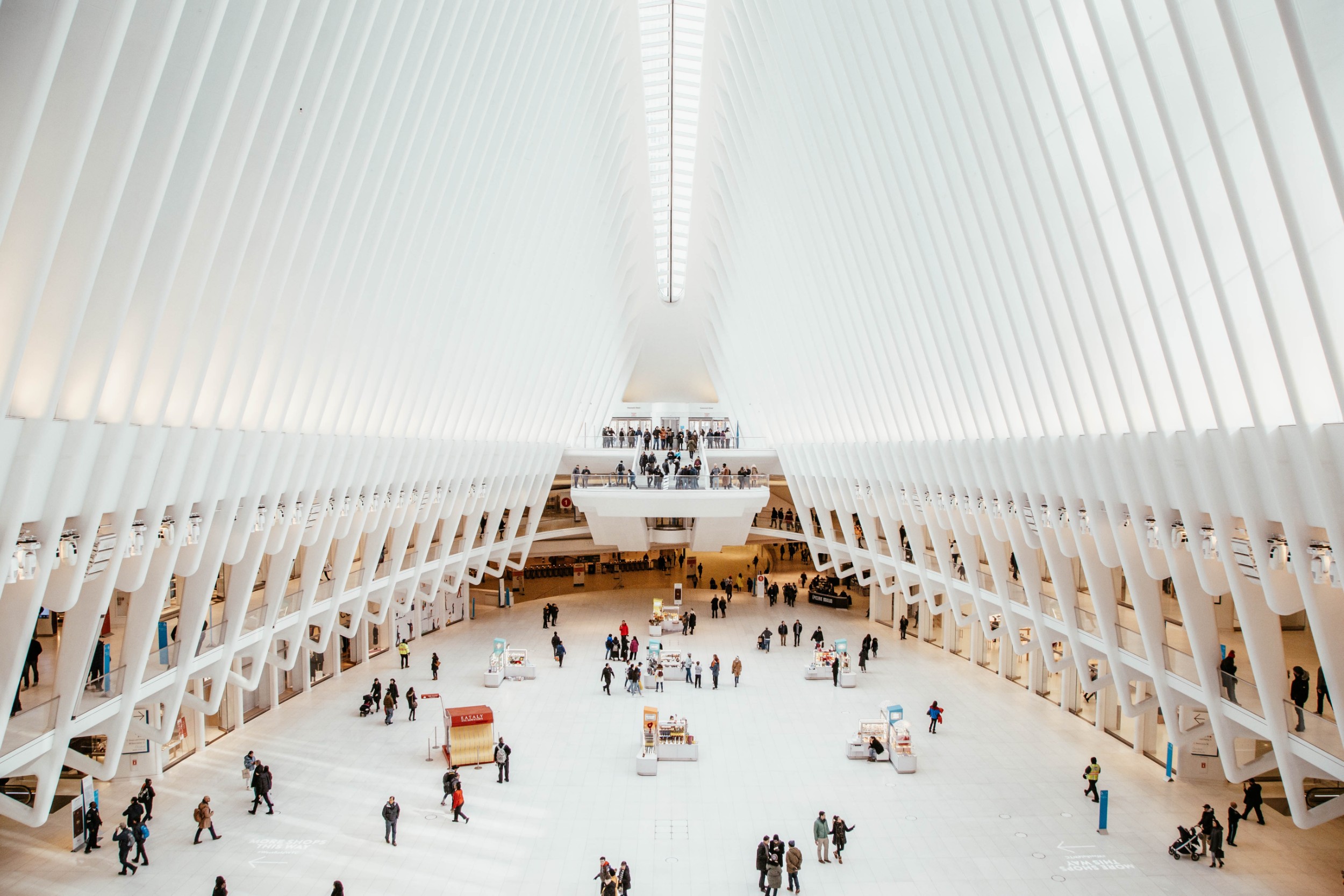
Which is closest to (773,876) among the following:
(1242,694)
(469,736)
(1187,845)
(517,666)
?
(1187,845)

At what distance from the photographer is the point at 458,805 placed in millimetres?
13852

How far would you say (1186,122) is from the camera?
27.5 ft

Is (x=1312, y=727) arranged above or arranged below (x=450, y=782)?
above

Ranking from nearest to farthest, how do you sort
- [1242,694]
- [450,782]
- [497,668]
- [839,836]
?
[1242,694], [839,836], [450,782], [497,668]

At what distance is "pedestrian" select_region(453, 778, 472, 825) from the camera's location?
13.8 metres

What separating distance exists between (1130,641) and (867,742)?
5.34 m

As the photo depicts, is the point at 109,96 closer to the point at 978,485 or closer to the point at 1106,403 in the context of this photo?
the point at 1106,403

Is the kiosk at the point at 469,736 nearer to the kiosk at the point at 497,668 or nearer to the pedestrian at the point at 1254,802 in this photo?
the kiosk at the point at 497,668

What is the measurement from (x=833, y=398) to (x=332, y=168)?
16154 millimetres

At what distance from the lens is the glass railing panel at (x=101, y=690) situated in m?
11.5

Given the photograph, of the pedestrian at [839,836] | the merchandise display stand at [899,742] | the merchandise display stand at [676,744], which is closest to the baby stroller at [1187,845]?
the merchandise display stand at [899,742]

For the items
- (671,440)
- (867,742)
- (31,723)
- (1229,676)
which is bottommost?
(867,742)

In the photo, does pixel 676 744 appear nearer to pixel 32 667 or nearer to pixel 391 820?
pixel 391 820

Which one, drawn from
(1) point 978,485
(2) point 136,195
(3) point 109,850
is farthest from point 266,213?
(1) point 978,485
